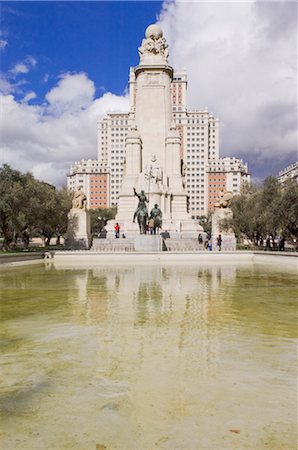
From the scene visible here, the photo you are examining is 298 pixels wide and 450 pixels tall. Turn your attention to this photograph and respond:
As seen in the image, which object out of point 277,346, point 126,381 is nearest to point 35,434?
point 126,381

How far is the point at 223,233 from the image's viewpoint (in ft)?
139

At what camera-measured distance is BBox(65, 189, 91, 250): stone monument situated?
4047 centimetres

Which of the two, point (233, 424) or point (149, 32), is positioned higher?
point (149, 32)

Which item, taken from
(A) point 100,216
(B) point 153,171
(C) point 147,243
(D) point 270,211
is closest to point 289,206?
(D) point 270,211

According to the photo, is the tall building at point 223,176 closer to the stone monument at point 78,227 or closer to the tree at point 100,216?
the tree at point 100,216

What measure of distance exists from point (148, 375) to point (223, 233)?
124 feet

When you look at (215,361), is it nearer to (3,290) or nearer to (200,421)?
(200,421)

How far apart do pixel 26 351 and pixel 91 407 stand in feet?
8.06

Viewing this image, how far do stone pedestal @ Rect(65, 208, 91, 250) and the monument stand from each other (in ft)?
17.2

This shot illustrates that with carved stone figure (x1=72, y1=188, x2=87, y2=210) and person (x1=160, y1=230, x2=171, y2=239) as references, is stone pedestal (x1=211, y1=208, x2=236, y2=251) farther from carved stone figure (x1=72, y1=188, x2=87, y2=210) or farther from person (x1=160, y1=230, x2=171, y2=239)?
carved stone figure (x1=72, y1=188, x2=87, y2=210)

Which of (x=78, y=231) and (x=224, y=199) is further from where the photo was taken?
(x=224, y=199)

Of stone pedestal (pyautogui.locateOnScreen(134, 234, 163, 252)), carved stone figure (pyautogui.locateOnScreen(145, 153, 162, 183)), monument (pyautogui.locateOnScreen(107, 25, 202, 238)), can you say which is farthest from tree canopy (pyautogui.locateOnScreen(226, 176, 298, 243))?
carved stone figure (pyautogui.locateOnScreen(145, 153, 162, 183))

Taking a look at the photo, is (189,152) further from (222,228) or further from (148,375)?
(148,375)

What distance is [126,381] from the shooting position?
5145 mm
